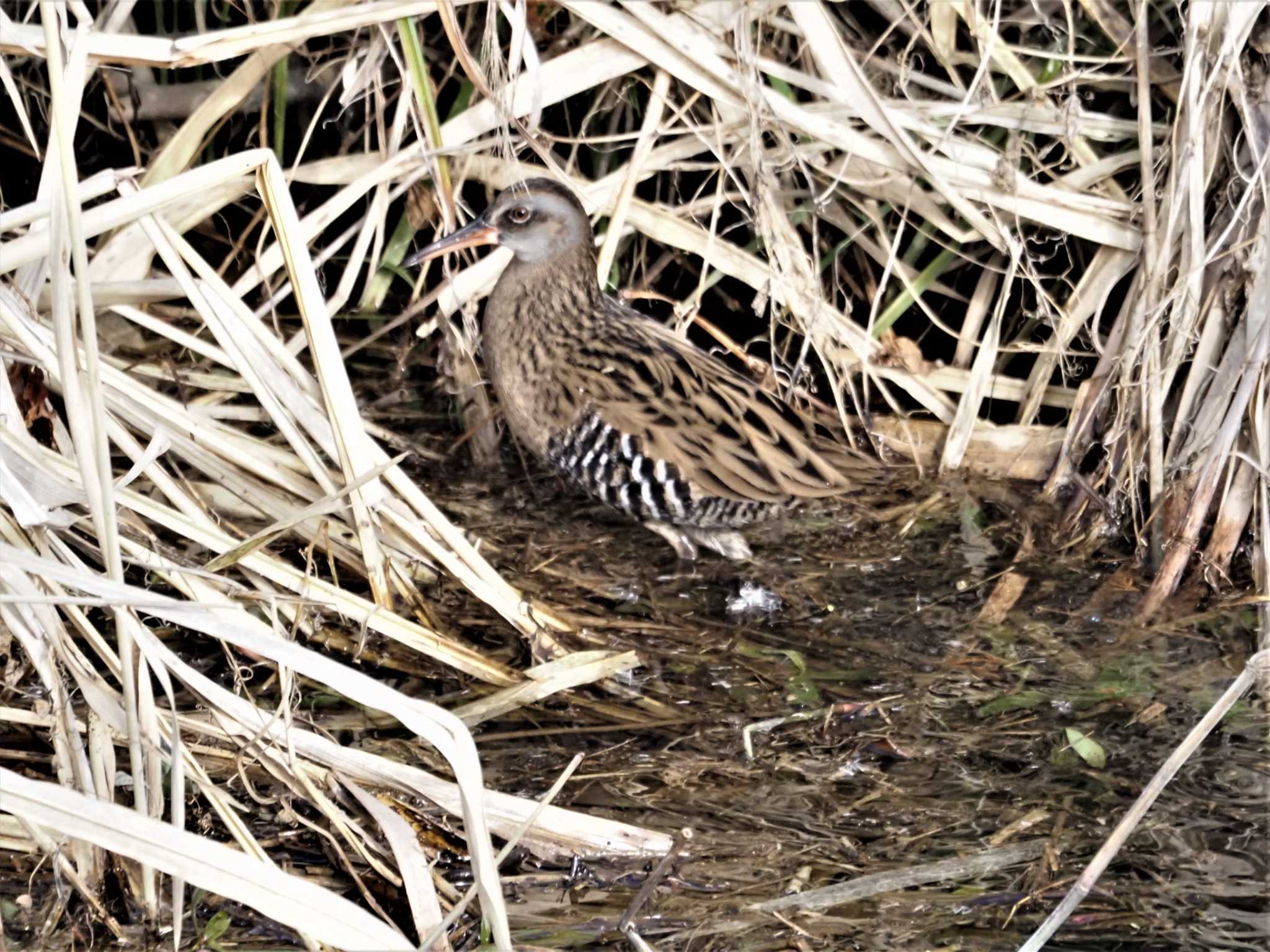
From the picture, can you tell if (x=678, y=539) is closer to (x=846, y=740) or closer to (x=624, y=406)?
(x=624, y=406)

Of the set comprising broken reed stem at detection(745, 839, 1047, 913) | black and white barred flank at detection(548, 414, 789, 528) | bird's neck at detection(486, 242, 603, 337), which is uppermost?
bird's neck at detection(486, 242, 603, 337)

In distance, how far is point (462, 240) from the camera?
10.3 feet

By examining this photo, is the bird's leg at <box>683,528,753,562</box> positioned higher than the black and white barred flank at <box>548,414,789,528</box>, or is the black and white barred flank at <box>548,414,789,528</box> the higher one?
the black and white barred flank at <box>548,414,789,528</box>

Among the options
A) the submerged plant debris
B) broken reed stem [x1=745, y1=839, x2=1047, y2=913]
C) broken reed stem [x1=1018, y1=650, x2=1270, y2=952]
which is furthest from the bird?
broken reed stem [x1=1018, y1=650, x2=1270, y2=952]

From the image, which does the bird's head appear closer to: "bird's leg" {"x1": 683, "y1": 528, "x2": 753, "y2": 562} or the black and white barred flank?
the black and white barred flank

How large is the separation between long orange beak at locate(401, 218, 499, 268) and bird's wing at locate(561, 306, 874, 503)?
0.30 meters

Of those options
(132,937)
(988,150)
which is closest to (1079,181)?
(988,150)

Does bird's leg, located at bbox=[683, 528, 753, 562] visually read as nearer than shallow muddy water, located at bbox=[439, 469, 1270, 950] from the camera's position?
No

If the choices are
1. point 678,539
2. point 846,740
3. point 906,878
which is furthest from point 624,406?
point 906,878

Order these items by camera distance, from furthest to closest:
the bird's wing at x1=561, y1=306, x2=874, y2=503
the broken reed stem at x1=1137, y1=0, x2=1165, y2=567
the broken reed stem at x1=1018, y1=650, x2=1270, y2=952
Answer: the bird's wing at x1=561, y1=306, x2=874, y2=503 < the broken reed stem at x1=1137, y1=0, x2=1165, y2=567 < the broken reed stem at x1=1018, y1=650, x2=1270, y2=952

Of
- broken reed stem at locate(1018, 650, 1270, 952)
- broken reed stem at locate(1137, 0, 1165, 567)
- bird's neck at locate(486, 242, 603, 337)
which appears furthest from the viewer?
bird's neck at locate(486, 242, 603, 337)

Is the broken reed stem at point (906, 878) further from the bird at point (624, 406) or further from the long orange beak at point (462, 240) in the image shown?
the long orange beak at point (462, 240)

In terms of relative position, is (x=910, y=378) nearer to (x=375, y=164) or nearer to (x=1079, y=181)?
(x=1079, y=181)

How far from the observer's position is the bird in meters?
3.05
